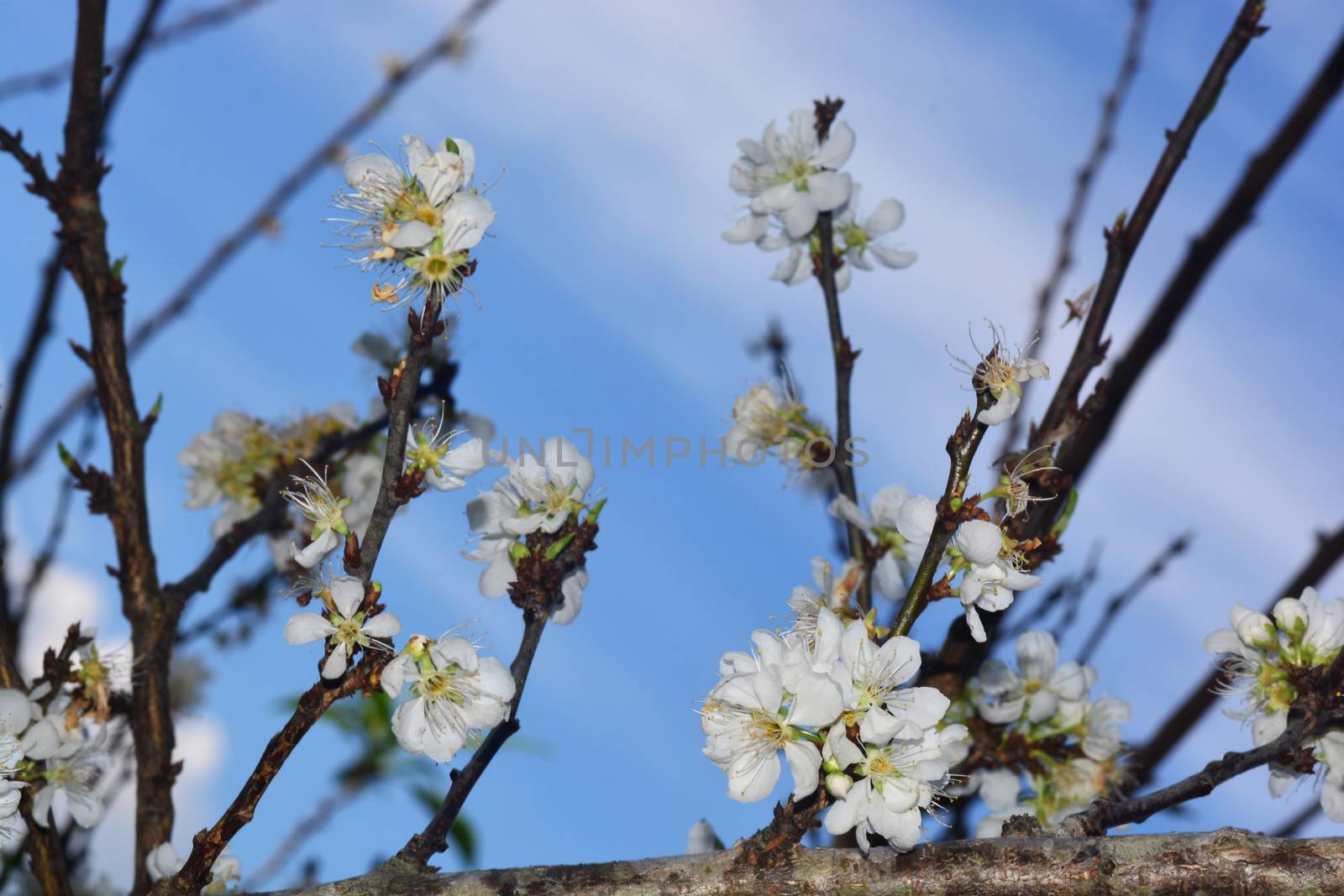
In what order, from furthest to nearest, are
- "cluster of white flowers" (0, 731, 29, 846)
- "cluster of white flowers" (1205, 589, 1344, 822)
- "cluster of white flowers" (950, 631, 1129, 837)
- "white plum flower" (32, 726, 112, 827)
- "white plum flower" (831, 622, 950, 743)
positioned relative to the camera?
"cluster of white flowers" (950, 631, 1129, 837) → "white plum flower" (32, 726, 112, 827) → "cluster of white flowers" (1205, 589, 1344, 822) → "cluster of white flowers" (0, 731, 29, 846) → "white plum flower" (831, 622, 950, 743)

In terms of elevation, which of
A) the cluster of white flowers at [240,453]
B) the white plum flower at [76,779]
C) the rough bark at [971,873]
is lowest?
the rough bark at [971,873]

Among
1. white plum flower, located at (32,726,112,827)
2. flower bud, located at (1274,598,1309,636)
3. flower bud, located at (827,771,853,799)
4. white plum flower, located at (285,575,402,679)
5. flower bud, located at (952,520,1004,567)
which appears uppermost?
white plum flower, located at (32,726,112,827)

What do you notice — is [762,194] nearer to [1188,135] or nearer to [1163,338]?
[1188,135]

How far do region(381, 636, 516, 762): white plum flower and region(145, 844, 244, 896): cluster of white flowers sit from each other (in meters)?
0.61

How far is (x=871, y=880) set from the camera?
1530 millimetres

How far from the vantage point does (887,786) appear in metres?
1.53

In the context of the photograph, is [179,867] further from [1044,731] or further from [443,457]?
[1044,731]

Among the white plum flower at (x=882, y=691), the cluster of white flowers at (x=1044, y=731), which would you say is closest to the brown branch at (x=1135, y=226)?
the cluster of white flowers at (x=1044, y=731)

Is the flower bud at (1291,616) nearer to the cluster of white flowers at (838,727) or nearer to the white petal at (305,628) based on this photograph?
the cluster of white flowers at (838,727)

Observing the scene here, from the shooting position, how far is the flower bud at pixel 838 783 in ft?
4.96

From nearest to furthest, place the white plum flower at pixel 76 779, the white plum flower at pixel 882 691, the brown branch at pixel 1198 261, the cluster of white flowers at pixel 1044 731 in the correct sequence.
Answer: the white plum flower at pixel 882 691 < the white plum flower at pixel 76 779 < the cluster of white flowers at pixel 1044 731 < the brown branch at pixel 1198 261

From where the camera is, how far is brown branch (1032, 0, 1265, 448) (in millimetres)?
2400

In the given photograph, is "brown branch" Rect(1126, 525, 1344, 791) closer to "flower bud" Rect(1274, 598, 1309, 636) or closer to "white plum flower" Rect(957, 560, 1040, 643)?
"flower bud" Rect(1274, 598, 1309, 636)

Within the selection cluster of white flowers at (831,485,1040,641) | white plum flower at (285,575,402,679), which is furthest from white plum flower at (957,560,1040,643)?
white plum flower at (285,575,402,679)
